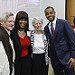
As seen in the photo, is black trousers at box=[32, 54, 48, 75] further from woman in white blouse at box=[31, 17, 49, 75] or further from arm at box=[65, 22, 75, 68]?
arm at box=[65, 22, 75, 68]

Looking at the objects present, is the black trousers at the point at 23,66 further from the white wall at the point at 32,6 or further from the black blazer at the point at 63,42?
the white wall at the point at 32,6

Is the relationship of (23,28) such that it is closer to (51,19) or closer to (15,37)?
(15,37)

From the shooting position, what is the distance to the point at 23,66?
1.83m

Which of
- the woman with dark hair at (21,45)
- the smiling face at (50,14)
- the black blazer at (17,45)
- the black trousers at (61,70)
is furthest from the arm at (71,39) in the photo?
the black blazer at (17,45)

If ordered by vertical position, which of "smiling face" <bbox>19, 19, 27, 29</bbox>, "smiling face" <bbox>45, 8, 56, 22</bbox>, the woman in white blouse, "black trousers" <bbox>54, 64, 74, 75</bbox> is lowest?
"black trousers" <bbox>54, 64, 74, 75</bbox>

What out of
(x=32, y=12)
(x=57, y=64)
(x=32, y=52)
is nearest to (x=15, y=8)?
(x=32, y=12)

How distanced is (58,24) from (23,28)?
579 millimetres

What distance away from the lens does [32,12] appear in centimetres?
Result: 360

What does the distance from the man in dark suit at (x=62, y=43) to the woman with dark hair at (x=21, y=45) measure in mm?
406

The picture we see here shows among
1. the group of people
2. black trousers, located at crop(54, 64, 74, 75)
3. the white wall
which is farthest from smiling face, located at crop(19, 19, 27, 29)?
the white wall

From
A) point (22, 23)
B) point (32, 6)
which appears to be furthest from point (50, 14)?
point (32, 6)

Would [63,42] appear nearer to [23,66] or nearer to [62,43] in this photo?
[62,43]

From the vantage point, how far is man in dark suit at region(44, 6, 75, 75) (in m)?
1.67

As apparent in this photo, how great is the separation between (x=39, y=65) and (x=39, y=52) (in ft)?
→ 0.73
